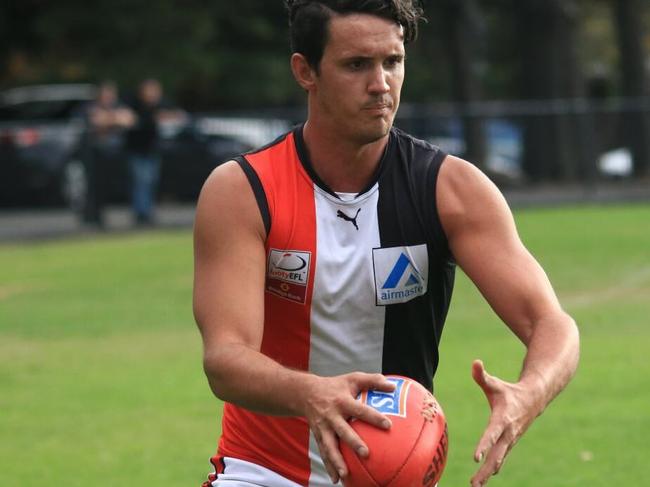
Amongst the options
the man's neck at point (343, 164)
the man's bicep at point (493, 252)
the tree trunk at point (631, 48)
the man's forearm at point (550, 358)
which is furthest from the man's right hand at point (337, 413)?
the tree trunk at point (631, 48)

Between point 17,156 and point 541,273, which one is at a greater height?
point 541,273

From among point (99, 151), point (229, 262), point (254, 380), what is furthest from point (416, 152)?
point (99, 151)

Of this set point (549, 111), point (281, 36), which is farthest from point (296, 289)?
point (281, 36)

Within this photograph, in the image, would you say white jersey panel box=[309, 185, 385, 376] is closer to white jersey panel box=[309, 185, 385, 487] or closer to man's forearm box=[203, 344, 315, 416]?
white jersey panel box=[309, 185, 385, 487]

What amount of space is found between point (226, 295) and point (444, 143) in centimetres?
2262

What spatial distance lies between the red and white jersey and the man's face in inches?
10.2

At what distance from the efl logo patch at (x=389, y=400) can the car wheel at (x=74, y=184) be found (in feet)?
70.2

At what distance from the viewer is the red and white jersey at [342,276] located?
479cm

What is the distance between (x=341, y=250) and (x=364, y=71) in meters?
0.58

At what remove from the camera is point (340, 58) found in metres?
4.63

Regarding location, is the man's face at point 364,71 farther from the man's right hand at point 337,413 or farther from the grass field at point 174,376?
the grass field at point 174,376

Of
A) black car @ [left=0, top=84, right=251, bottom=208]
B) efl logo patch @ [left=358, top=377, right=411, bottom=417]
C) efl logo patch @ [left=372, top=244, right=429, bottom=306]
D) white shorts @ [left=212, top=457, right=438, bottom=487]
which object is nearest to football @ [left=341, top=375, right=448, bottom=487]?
efl logo patch @ [left=358, top=377, right=411, bottom=417]

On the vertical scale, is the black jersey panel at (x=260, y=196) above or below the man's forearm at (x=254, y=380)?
above

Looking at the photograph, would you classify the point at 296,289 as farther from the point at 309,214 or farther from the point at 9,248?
the point at 9,248
